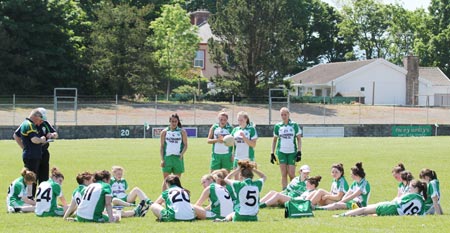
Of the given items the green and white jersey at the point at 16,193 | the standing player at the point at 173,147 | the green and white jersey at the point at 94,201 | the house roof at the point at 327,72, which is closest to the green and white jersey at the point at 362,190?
the standing player at the point at 173,147

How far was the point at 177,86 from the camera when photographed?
70125 millimetres

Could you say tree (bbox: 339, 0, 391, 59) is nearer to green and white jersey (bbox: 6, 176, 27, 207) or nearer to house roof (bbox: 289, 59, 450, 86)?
house roof (bbox: 289, 59, 450, 86)

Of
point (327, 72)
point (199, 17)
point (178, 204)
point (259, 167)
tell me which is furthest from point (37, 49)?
point (178, 204)

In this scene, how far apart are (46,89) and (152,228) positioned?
155 ft

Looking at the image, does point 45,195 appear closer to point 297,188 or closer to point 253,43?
point 297,188

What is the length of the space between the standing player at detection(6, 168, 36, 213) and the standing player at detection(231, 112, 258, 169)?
423 cm

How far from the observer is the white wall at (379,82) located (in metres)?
→ 76.7

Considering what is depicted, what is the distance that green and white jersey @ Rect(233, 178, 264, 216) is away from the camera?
1176 centimetres

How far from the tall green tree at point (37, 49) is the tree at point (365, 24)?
4299cm

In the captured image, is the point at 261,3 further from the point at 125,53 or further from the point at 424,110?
the point at 424,110

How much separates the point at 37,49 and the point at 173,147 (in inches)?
1689

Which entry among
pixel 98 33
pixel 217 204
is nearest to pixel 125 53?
pixel 98 33

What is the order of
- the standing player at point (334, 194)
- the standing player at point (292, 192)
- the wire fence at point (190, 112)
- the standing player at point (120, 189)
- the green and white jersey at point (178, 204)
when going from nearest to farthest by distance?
1. the green and white jersey at point (178, 204)
2. the standing player at point (120, 189)
3. the standing player at point (292, 192)
4. the standing player at point (334, 194)
5. the wire fence at point (190, 112)

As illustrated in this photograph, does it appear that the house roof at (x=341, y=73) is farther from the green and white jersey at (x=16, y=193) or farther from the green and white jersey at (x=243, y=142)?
the green and white jersey at (x=16, y=193)
